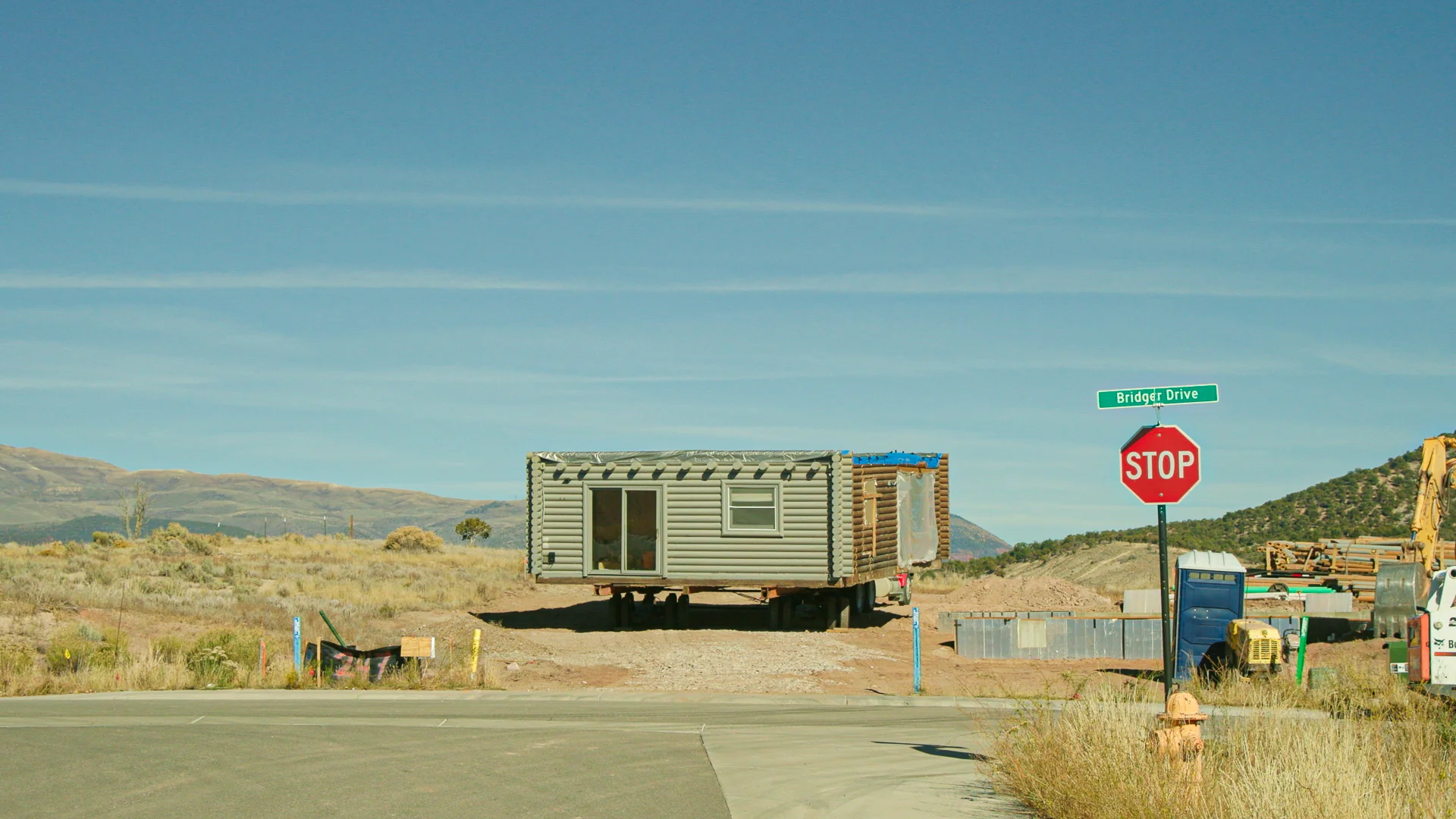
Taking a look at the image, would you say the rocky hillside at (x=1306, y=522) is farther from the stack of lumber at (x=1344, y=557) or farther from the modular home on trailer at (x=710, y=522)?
the modular home on trailer at (x=710, y=522)

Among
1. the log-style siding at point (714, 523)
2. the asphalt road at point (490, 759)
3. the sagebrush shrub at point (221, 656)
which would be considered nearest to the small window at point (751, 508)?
the log-style siding at point (714, 523)

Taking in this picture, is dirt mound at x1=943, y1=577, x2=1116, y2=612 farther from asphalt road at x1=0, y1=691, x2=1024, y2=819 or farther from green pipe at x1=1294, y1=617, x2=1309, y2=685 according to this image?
asphalt road at x1=0, y1=691, x2=1024, y2=819

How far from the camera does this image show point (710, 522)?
2706 cm

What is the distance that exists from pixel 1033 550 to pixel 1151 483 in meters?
57.2

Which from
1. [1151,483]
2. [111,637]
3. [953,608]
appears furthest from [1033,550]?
[1151,483]

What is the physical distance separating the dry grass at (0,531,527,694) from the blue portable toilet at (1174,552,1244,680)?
1011 cm

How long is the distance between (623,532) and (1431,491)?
58.2ft

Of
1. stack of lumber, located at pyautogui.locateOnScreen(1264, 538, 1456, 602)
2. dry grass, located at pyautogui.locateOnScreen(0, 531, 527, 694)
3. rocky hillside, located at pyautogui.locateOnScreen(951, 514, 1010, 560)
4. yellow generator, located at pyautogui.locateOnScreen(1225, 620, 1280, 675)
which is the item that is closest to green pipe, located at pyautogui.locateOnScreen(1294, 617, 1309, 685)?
yellow generator, located at pyautogui.locateOnScreen(1225, 620, 1280, 675)

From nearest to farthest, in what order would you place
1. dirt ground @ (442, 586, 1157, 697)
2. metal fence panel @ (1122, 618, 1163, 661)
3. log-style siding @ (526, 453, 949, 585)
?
dirt ground @ (442, 586, 1157, 697) < metal fence panel @ (1122, 618, 1163, 661) < log-style siding @ (526, 453, 949, 585)

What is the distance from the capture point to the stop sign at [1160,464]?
11.4m

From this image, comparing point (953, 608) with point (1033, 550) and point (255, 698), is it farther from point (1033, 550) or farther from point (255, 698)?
point (1033, 550)

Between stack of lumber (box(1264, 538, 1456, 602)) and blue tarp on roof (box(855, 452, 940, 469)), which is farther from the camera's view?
stack of lumber (box(1264, 538, 1456, 602))

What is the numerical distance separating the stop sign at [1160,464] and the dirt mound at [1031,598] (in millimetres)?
21508

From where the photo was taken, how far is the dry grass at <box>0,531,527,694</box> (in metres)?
19.6
